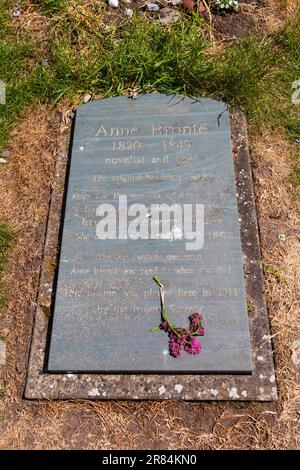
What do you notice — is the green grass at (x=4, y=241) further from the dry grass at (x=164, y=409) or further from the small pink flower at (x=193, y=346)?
the small pink flower at (x=193, y=346)

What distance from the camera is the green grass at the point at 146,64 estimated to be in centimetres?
329

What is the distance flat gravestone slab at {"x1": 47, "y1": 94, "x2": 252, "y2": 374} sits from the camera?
8.00 feet

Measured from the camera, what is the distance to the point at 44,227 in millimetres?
2992

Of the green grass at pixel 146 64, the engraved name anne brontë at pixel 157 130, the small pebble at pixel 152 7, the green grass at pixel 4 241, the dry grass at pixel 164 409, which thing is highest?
the small pebble at pixel 152 7

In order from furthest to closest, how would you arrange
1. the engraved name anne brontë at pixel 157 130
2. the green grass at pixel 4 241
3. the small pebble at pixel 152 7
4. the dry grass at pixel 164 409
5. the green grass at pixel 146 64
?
the small pebble at pixel 152 7, the green grass at pixel 146 64, the engraved name anne brontë at pixel 157 130, the green grass at pixel 4 241, the dry grass at pixel 164 409

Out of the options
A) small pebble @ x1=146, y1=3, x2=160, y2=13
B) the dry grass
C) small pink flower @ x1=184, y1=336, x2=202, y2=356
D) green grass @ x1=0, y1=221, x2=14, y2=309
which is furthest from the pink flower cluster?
small pebble @ x1=146, y1=3, x2=160, y2=13

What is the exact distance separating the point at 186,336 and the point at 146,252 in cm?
53

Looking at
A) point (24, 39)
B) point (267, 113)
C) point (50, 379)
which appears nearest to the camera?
point (50, 379)

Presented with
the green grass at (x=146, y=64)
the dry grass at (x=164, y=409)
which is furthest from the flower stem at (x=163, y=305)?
the green grass at (x=146, y=64)

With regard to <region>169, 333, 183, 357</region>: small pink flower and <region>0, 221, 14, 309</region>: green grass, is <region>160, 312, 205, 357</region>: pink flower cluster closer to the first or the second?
<region>169, 333, 183, 357</region>: small pink flower

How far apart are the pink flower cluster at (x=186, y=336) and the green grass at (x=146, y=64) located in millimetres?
1243
